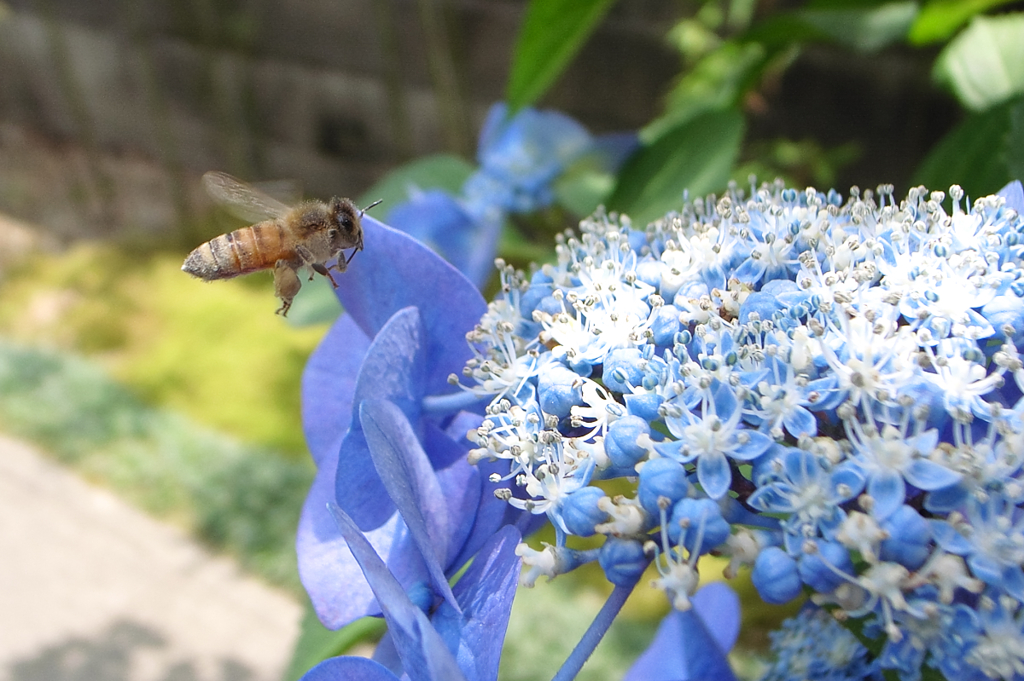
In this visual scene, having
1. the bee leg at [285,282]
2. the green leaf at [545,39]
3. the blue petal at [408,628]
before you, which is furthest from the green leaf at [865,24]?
the blue petal at [408,628]

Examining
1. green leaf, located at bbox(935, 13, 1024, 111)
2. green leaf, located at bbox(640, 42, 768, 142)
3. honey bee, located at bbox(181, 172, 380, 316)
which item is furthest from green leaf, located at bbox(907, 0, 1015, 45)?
honey bee, located at bbox(181, 172, 380, 316)

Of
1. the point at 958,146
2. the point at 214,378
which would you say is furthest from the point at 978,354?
the point at 214,378

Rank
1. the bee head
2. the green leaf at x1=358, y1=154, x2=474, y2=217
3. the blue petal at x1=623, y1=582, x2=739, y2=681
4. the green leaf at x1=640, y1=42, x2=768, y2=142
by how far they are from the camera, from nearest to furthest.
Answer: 1. the blue petal at x1=623, y1=582, x2=739, y2=681
2. the bee head
3. the green leaf at x1=640, y1=42, x2=768, y2=142
4. the green leaf at x1=358, y1=154, x2=474, y2=217

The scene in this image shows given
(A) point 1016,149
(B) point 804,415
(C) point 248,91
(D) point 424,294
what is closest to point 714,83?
(A) point 1016,149

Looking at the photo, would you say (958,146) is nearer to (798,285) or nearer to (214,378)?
(798,285)

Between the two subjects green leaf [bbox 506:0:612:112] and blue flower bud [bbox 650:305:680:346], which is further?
green leaf [bbox 506:0:612:112]

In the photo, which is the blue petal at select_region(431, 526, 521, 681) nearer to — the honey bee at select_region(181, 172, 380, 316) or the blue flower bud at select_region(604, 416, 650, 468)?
the blue flower bud at select_region(604, 416, 650, 468)

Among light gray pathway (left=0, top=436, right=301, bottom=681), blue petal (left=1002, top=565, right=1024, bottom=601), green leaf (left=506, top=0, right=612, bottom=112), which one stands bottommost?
blue petal (left=1002, top=565, right=1024, bottom=601)
